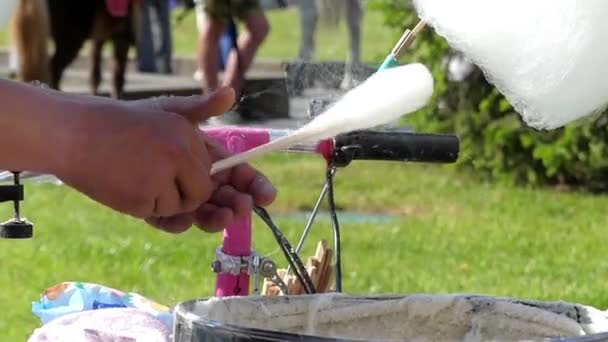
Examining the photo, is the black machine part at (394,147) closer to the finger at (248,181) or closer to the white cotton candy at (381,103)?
the finger at (248,181)

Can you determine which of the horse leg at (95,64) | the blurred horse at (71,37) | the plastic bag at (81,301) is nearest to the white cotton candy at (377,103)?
the plastic bag at (81,301)

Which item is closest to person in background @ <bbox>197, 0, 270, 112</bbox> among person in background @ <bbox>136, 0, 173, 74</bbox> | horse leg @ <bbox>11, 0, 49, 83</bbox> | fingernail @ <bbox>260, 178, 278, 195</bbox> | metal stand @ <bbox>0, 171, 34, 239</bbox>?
horse leg @ <bbox>11, 0, 49, 83</bbox>

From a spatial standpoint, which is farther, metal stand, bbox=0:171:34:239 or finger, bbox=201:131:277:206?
metal stand, bbox=0:171:34:239

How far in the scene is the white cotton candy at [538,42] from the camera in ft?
6.57

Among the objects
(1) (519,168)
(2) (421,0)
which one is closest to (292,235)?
(1) (519,168)

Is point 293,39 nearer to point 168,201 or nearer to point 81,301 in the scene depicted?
point 81,301

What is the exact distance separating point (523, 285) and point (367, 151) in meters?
2.78

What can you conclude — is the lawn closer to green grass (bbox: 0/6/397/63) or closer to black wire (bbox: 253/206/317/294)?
black wire (bbox: 253/206/317/294)

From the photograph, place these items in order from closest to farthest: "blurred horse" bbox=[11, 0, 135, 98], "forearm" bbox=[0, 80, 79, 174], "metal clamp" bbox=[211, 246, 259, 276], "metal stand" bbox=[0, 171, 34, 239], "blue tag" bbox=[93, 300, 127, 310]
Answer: "forearm" bbox=[0, 80, 79, 174] → "metal stand" bbox=[0, 171, 34, 239] → "metal clamp" bbox=[211, 246, 259, 276] → "blue tag" bbox=[93, 300, 127, 310] → "blurred horse" bbox=[11, 0, 135, 98]

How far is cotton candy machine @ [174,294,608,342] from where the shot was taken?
7.00ft

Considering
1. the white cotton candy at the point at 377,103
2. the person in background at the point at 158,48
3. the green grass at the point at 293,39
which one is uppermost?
the green grass at the point at 293,39

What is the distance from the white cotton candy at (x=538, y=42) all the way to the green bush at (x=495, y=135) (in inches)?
214

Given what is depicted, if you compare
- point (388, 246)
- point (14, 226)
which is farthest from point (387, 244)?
point (14, 226)

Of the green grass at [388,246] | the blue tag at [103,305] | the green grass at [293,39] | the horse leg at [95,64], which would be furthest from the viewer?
the green grass at [293,39]
